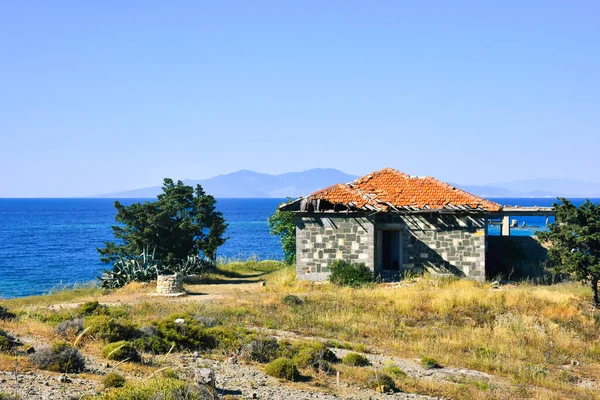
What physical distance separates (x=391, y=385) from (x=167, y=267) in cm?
1809

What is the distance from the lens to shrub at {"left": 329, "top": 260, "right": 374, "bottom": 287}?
81.8 feet

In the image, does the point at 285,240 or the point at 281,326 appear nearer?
the point at 281,326

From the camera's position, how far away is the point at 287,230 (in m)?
A: 35.6

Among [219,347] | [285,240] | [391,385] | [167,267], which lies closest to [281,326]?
[219,347]

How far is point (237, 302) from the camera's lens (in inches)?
836

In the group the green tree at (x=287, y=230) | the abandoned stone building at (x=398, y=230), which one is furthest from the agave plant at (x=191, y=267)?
the abandoned stone building at (x=398, y=230)

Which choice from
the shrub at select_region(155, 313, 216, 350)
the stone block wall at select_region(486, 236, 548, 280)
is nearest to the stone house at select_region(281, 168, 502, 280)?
the stone block wall at select_region(486, 236, 548, 280)

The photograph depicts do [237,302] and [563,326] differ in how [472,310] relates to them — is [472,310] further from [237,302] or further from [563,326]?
[237,302]

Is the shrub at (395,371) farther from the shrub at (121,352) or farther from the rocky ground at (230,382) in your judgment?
the shrub at (121,352)

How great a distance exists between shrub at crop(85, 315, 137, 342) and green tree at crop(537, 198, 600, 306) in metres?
14.7

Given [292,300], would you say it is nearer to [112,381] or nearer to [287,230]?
[112,381]

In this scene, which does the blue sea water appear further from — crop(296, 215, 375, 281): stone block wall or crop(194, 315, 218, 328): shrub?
crop(194, 315, 218, 328): shrub

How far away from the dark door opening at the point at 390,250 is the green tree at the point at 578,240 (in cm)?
616

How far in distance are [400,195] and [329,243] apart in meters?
3.80
